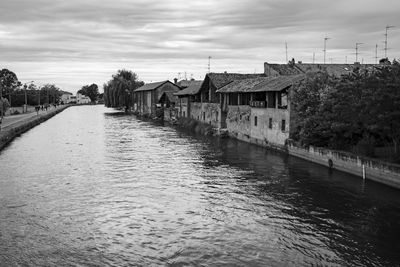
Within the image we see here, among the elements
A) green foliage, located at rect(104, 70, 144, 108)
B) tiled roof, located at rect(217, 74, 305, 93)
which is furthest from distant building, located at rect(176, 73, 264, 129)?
green foliage, located at rect(104, 70, 144, 108)

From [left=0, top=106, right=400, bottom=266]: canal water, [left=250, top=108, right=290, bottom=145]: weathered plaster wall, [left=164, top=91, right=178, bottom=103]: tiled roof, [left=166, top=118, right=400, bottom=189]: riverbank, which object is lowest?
[left=0, top=106, right=400, bottom=266]: canal water

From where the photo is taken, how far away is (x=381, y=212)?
67.2 feet

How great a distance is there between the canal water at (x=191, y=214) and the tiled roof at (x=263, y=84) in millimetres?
7308

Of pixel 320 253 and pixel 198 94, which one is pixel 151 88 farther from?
pixel 320 253

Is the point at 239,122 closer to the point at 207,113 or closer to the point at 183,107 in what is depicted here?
the point at 207,113

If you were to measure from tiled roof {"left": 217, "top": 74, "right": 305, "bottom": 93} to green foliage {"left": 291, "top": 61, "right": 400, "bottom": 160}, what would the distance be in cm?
217

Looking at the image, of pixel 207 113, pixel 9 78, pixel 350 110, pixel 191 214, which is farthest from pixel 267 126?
pixel 9 78

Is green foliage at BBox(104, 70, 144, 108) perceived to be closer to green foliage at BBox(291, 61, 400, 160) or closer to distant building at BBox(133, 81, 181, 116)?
→ distant building at BBox(133, 81, 181, 116)

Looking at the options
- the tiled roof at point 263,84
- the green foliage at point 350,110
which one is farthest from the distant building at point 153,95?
the green foliage at point 350,110

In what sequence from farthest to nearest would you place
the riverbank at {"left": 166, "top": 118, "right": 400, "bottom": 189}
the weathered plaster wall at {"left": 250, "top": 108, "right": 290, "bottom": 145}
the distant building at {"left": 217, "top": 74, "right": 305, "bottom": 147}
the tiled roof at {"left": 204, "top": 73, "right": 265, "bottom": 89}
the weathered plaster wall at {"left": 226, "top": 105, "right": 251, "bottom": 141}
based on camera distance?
the tiled roof at {"left": 204, "top": 73, "right": 265, "bottom": 89} < the weathered plaster wall at {"left": 226, "top": 105, "right": 251, "bottom": 141} < the distant building at {"left": 217, "top": 74, "right": 305, "bottom": 147} < the weathered plaster wall at {"left": 250, "top": 108, "right": 290, "bottom": 145} < the riverbank at {"left": 166, "top": 118, "right": 400, "bottom": 189}

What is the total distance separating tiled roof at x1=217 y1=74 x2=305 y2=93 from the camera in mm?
38781

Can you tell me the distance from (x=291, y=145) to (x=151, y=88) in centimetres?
6008

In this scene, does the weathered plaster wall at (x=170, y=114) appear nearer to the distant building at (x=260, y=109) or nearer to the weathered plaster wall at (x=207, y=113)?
the weathered plaster wall at (x=207, y=113)

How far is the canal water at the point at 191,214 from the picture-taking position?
15523 mm
